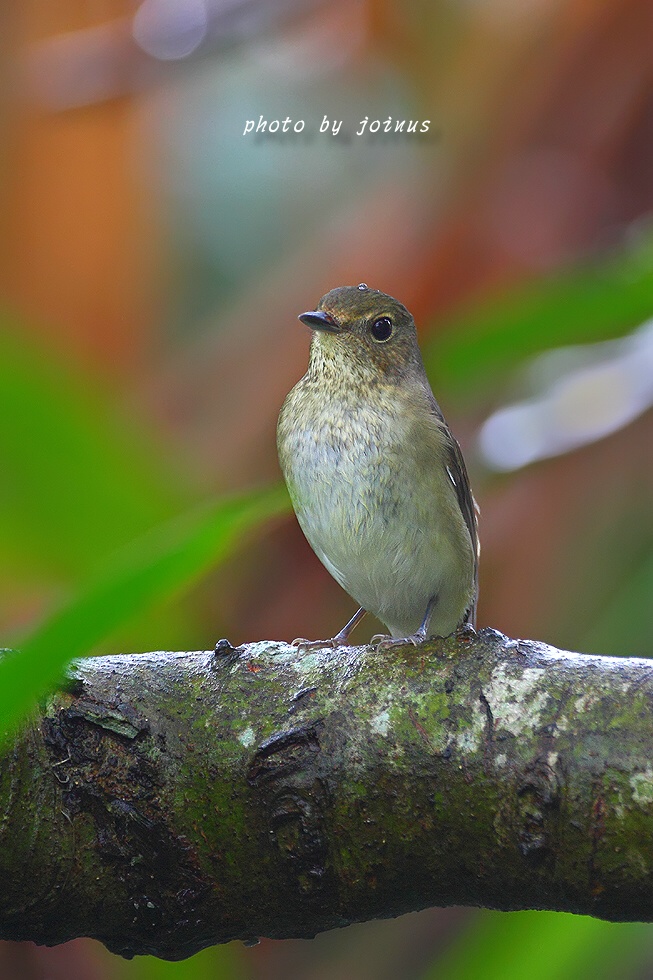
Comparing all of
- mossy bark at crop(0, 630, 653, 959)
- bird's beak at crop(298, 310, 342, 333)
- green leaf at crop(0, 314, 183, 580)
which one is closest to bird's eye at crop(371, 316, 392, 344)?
bird's beak at crop(298, 310, 342, 333)

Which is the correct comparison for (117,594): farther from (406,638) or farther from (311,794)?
(406,638)

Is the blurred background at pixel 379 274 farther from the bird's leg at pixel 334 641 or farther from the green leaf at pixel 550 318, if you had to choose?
the green leaf at pixel 550 318

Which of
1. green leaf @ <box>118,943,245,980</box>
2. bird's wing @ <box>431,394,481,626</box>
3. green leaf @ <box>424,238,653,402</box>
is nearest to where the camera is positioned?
green leaf @ <box>424,238,653,402</box>

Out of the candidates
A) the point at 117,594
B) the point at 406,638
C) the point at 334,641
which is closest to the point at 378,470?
the point at 334,641

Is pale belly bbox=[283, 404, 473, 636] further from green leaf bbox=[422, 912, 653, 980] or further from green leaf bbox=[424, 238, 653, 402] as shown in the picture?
green leaf bbox=[424, 238, 653, 402]

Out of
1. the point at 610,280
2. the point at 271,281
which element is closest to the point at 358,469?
the point at 271,281

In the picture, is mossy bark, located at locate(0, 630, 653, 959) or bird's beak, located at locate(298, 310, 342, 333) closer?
mossy bark, located at locate(0, 630, 653, 959)
